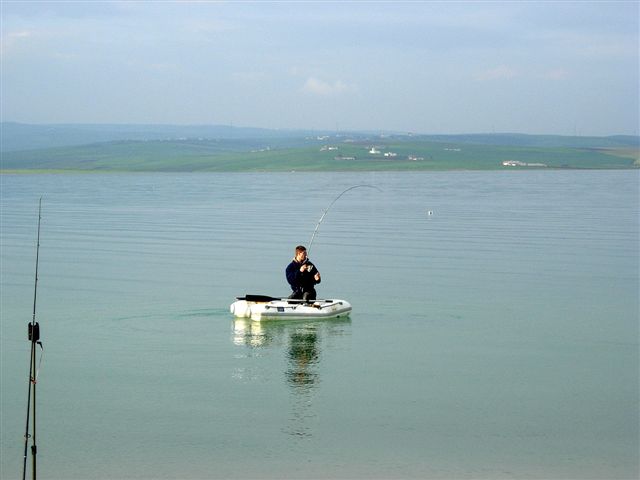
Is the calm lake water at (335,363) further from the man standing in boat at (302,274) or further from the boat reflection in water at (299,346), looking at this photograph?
the man standing in boat at (302,274)

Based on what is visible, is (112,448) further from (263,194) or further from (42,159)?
(42,159)

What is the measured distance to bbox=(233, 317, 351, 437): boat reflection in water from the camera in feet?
39.5

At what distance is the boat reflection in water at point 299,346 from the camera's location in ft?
39.5

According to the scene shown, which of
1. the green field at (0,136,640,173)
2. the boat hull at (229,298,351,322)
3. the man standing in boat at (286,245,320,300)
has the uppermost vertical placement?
the green field at (0,136,640,173)

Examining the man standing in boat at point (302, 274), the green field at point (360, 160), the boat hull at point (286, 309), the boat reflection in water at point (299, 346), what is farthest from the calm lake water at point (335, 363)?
the green field at point (360, 160)

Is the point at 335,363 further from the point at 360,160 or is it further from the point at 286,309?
the point at 360,160

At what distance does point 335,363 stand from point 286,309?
278cm

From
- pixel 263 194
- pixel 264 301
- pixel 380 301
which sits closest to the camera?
pixel 264 301

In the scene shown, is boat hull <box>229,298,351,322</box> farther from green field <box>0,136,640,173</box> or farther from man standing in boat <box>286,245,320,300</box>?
green field <box>0,136,640,173</box>

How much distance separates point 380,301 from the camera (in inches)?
779

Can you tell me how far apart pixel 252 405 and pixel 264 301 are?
5.06 meters

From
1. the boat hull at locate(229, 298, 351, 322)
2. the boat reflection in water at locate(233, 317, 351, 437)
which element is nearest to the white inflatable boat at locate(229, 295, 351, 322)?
the boat hull at locate(229, 298, 351, 322)

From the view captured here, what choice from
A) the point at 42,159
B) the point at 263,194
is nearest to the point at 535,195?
the point at 263,194

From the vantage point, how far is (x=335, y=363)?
576 inches
